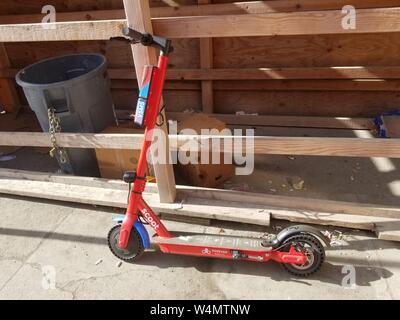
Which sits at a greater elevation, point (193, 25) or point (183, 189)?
point (193, 25)

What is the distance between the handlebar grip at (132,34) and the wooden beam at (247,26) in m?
0.28

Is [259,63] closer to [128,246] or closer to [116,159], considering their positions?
[116,159]

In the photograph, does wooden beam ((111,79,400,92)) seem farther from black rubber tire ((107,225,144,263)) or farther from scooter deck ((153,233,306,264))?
black rubber tire ((107,225,144,263))

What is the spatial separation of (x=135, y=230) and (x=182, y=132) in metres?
1.00

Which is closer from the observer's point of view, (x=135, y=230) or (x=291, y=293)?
(x=291, y=293)

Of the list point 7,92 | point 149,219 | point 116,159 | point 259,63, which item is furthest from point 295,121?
point 7,92

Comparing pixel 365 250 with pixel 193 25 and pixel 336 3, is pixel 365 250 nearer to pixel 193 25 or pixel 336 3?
pixel 193 25

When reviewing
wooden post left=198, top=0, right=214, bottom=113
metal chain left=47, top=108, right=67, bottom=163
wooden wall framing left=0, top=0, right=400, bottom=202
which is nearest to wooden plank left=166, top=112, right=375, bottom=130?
wooden wall framing left=0, top=0, right=400, bottom=202

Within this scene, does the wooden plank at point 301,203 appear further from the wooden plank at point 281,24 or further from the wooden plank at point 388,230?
the wooden plank at point 281,24

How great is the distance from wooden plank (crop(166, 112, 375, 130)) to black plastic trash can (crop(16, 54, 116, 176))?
3.15ft

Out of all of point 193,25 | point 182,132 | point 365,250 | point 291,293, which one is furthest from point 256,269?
point 193,25

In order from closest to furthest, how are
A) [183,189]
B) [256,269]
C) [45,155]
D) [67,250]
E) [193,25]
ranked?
1. [193,25]
2. [256,269]
3. [67,250]
4. [183,189]
5. [45,155]

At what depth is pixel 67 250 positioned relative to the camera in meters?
2.51

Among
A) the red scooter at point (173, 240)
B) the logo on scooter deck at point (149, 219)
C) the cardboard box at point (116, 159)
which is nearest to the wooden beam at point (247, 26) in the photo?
the red scooter at point (173, 240)
